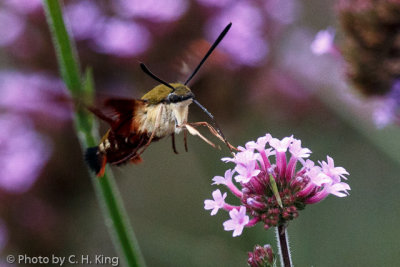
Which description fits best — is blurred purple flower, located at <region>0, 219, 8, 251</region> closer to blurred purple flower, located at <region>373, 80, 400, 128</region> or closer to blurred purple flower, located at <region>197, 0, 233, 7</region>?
blurred purple flower, located at <region>197, 0, 233, 7</region>

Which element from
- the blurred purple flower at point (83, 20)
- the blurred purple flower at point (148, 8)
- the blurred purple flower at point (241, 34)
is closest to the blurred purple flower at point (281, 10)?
the blurred purple flower at point (241, 34)

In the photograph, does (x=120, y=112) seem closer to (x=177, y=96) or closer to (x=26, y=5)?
(x=177, y=96)

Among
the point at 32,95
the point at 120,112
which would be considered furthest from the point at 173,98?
the point at 32,95

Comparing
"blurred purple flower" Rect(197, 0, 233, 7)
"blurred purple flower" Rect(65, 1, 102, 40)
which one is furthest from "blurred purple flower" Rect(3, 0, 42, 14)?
"blurred purple flower" Rect(197, 0, 233, 7)

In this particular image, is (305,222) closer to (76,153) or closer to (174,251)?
(174,251)

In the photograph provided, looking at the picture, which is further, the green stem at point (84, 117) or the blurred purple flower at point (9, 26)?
the blurred purple flower at point (9, 26)

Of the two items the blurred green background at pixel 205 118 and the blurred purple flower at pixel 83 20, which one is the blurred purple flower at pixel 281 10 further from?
the blurred purple flower at pixel 83 20

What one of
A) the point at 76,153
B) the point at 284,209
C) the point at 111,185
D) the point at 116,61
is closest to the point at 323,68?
the point at 116,61
